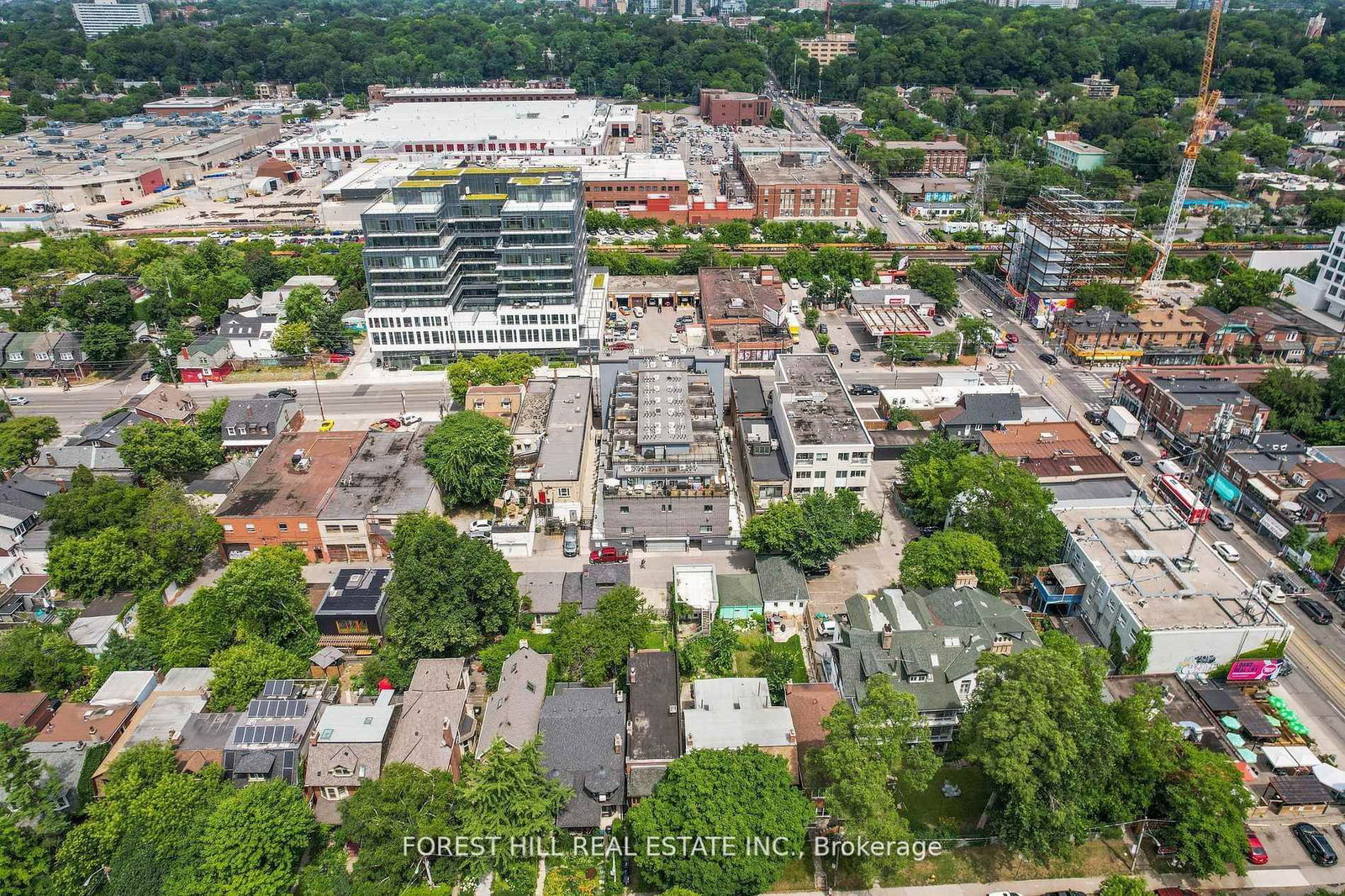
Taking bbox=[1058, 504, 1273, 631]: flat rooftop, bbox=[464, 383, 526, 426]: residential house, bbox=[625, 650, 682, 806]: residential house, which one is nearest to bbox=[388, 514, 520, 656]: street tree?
bbox=[625, 650, 682, 806]: residential house

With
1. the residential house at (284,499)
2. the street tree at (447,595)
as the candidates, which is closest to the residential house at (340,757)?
the street tree at (447,595)

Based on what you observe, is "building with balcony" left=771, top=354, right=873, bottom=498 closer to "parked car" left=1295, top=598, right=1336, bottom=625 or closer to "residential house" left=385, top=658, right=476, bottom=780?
"residential house" left=385, top=658, right=476, bottom=780

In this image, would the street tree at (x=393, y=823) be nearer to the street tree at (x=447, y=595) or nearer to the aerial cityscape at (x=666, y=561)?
the aerial cityscape at (x=666, y=561)

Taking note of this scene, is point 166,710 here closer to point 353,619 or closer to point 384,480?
point 353,619

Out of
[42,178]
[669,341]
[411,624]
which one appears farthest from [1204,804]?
[42,178]

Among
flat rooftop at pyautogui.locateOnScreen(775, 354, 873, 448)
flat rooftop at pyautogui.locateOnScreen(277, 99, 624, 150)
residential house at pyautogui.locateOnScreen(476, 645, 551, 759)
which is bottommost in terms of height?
residential house at pyautogui.locateOnScreen(476, 645, 551, 759)
